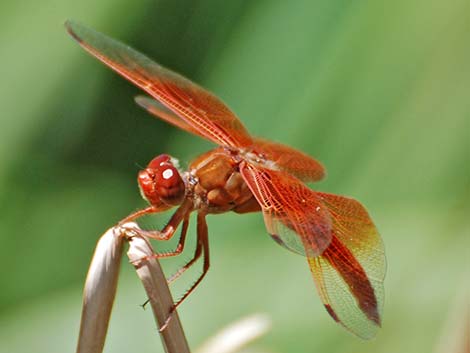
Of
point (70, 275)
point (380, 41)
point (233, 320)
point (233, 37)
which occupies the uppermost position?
point (380, 41)

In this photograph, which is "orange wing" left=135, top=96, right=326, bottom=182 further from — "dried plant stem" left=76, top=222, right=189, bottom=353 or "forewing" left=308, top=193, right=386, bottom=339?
"dried plant stem" left=76, top=222, right=189, bottom=353

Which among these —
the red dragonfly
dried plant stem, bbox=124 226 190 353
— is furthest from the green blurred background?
dried plant stem, bbox=124 226 190 353

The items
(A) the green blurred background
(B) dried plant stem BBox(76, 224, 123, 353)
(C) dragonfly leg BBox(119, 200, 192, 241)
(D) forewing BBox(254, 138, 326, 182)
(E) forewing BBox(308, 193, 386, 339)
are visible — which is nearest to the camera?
(B) dried plant stem BBox(76, 224, 123, 353)

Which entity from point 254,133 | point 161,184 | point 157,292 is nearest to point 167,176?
point 161,184

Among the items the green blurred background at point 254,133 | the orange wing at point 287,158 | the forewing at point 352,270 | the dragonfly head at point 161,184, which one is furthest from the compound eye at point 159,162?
the green blurred background at point 254,133

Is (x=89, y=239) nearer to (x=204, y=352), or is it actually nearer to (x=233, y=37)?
(x=233, y=37)

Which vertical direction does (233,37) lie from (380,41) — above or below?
below

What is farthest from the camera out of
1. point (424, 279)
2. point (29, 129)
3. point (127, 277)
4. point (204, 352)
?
point (29, 129)

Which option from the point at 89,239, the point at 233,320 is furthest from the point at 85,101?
the point at 233,320
